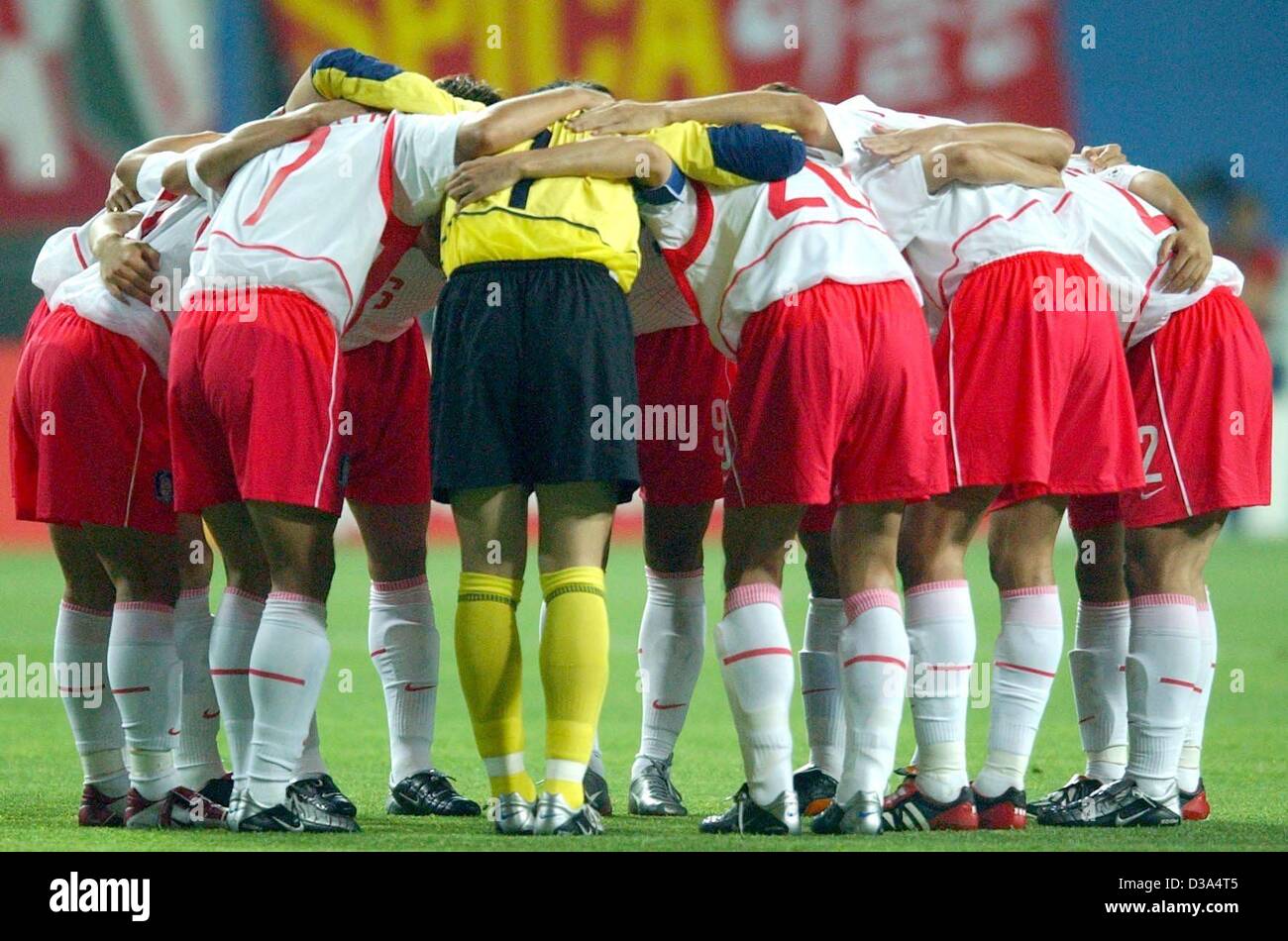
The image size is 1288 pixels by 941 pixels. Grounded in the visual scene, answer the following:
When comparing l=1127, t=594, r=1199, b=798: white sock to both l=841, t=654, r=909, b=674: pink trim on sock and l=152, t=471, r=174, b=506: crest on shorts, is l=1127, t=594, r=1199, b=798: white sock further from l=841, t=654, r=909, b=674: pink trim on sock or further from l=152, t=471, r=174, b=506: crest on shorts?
l=152, t=471, r=174, b=506: crest on shorts

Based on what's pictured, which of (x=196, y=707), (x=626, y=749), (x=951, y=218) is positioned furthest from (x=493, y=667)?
(x=626, y=749)

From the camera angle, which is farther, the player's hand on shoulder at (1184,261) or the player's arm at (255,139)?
the player's hand on shoulder at (1184,261)

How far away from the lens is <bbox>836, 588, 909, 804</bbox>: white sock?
15.0 ft

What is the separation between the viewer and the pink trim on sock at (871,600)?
4.62 m

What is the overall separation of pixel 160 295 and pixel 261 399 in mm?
793

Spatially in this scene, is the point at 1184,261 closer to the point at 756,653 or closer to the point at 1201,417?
the point at 1201,417

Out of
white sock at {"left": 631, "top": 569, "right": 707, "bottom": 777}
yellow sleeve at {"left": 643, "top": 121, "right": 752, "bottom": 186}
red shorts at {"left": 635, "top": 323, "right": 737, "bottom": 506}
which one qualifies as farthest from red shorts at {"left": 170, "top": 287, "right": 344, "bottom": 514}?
white sock at {"left": 631, "top": 569, "right": 707, "bottom": 777}

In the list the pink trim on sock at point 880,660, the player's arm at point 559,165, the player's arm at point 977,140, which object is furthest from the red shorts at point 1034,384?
the player's arm at point 559,165

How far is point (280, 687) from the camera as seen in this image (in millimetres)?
4598

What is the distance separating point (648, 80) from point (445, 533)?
4421mm

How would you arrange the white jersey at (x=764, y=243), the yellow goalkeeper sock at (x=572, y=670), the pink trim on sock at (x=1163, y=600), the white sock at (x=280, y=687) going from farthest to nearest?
the pink trim on sock at (x=1163, y=600) < the white jersey at (x=764, y=243) < the white sock at (x=280, y=687) < the yellow goalkeeper sock at (x=572, y=670)

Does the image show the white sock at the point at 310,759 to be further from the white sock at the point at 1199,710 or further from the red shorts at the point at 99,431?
the white sock at the point at 1199,710

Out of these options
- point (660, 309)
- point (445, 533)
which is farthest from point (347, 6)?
point (660, 309)
